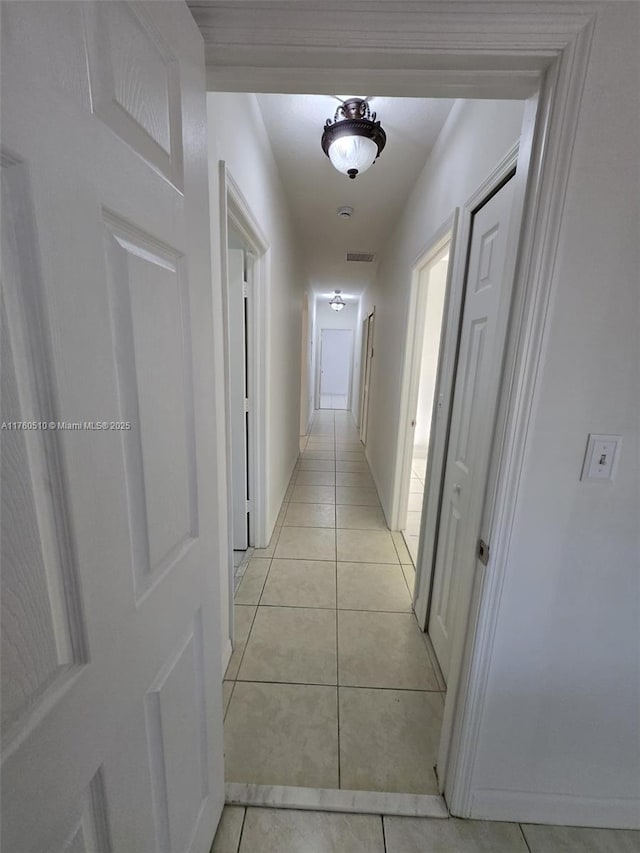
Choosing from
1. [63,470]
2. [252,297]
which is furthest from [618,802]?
[252,297]

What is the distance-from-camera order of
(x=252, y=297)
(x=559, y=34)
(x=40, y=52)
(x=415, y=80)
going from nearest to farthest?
1. (x=40, y=52)
2. (x=559, y=34)
3. (x=415, y=80)
4. (x=252, y=297)

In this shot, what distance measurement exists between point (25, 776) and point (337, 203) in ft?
11.1

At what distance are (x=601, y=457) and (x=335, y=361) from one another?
8807 millimetres

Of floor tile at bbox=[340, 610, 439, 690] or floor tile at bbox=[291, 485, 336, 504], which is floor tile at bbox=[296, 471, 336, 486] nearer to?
floor tile at bbox=[291, 485, 336, 504]

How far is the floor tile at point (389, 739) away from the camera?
3.95 ft

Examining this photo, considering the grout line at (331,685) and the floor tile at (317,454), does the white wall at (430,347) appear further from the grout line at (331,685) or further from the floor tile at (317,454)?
the grout line at (331,685)

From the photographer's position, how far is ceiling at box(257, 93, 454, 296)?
1726 millimetres

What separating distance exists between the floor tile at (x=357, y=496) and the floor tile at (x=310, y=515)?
0.68 feet

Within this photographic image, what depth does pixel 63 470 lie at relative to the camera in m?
0.42

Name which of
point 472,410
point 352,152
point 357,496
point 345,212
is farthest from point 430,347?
point 472,410

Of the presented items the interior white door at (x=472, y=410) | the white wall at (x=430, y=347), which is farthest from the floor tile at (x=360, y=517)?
the white wall at (x=430, y=347)

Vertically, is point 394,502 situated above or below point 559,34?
below

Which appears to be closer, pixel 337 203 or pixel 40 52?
pixel 40 52

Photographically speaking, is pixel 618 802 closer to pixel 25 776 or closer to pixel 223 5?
pixel 25 776
